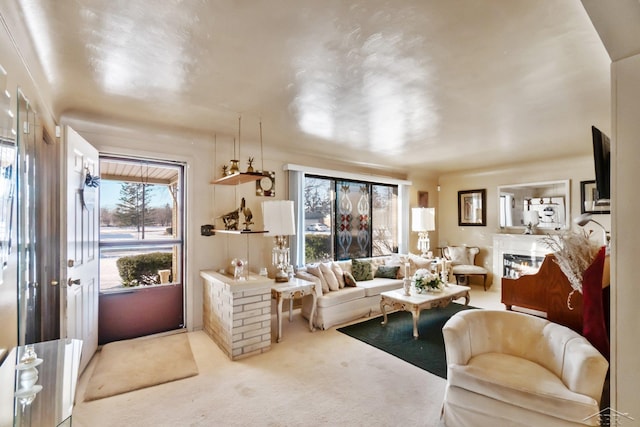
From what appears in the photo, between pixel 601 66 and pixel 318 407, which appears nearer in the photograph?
pixel 601 66

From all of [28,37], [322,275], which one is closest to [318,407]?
[322,275]

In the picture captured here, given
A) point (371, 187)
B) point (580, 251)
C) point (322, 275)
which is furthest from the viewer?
point (371, 187)

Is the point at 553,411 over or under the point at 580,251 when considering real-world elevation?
under

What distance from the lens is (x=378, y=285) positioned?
4.45 metres

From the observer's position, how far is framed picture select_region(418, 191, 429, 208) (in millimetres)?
6610

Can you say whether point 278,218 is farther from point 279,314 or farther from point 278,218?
point 279,314

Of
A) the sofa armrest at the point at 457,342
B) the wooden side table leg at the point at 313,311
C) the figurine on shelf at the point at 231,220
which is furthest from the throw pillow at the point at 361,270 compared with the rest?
the sofa armrest at the point at 457,342

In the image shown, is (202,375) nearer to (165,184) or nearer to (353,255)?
(165,184)

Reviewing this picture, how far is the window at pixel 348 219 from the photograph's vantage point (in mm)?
4984

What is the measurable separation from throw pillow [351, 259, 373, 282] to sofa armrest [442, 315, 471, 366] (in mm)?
2589

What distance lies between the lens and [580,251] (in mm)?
1950

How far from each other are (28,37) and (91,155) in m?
1.39

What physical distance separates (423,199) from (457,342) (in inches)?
196

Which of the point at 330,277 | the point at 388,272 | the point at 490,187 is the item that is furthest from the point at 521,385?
the point at 490,187
